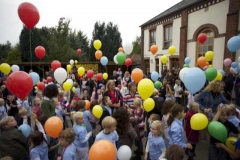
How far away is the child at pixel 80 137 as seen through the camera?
2.73 m

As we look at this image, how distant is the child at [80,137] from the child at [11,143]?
714 mm

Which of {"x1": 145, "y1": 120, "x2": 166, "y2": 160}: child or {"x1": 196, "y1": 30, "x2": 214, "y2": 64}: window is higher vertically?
{"x1": 196, "y1": 30, "x2": 214, "y2": 64}: window

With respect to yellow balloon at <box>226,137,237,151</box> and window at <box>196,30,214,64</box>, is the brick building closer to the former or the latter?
window at <box>196,30,214,64</box>

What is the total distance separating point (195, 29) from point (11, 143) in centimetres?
1152

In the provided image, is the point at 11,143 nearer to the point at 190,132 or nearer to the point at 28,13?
the point at 28,13

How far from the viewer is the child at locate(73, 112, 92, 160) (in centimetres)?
273

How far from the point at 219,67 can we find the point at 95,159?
976 cm

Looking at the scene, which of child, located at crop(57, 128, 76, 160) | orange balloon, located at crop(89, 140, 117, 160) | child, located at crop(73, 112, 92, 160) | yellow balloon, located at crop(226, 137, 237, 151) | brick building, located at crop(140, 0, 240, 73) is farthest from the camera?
brick building, located at crop(140, 0, 240, 73)

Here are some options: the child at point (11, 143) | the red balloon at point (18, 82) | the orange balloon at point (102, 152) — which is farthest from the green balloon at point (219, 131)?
the red balloon at point (18, 82)

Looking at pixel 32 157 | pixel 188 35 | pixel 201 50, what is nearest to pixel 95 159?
pixel 32 157

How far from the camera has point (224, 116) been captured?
2670 mm

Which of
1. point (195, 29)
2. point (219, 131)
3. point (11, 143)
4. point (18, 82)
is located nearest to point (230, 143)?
point (219, 131)

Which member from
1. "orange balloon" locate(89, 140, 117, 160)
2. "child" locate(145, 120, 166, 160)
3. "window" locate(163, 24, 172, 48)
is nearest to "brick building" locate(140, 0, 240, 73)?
"window" locate(163, 24, 172, 48)

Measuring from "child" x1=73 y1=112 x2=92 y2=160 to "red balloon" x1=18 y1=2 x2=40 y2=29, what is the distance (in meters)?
2.60
